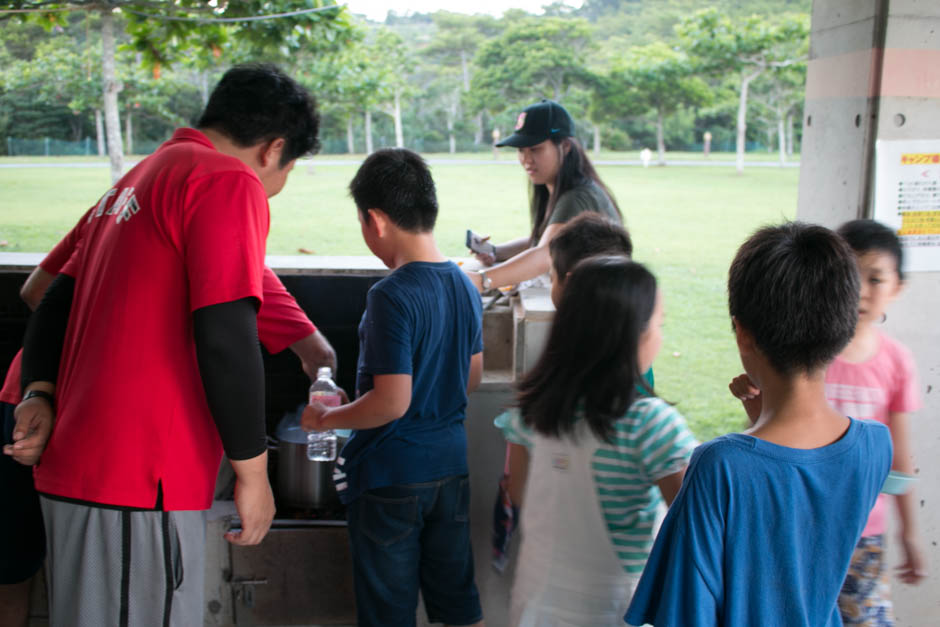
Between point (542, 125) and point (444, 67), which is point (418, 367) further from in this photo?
point (444, 67)

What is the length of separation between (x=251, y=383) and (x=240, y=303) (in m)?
0.17

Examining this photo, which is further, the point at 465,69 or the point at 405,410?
the point at 465,69

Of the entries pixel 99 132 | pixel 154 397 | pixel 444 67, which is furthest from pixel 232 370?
pixel 444 67

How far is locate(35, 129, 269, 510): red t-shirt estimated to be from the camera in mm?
1524

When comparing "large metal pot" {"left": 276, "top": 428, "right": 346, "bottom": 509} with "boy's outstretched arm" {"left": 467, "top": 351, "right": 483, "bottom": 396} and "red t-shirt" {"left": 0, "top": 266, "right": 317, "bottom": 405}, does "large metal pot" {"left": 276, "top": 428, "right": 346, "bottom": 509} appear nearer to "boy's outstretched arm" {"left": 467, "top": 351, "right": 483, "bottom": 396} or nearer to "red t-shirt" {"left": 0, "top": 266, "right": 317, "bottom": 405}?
"red t-shirt" {"left": 0, "top": 266, "right": 317, "bottom": 405}

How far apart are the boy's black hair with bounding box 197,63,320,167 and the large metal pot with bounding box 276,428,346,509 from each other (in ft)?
4.18

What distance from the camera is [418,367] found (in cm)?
196

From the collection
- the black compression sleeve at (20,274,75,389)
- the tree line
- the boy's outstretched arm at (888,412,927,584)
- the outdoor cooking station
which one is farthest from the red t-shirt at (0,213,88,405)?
the tree line

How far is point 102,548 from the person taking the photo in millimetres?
1582

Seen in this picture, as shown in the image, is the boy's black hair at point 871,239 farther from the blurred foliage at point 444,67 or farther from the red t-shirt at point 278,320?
the blurred foliage at point 444,67

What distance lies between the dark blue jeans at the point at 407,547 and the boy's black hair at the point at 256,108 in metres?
0.96

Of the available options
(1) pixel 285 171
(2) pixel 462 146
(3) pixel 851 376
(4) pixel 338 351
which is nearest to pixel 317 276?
(4) pixel 338 351

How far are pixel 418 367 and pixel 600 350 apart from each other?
58 cm

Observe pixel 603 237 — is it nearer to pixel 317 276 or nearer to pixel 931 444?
pixel 317 276
